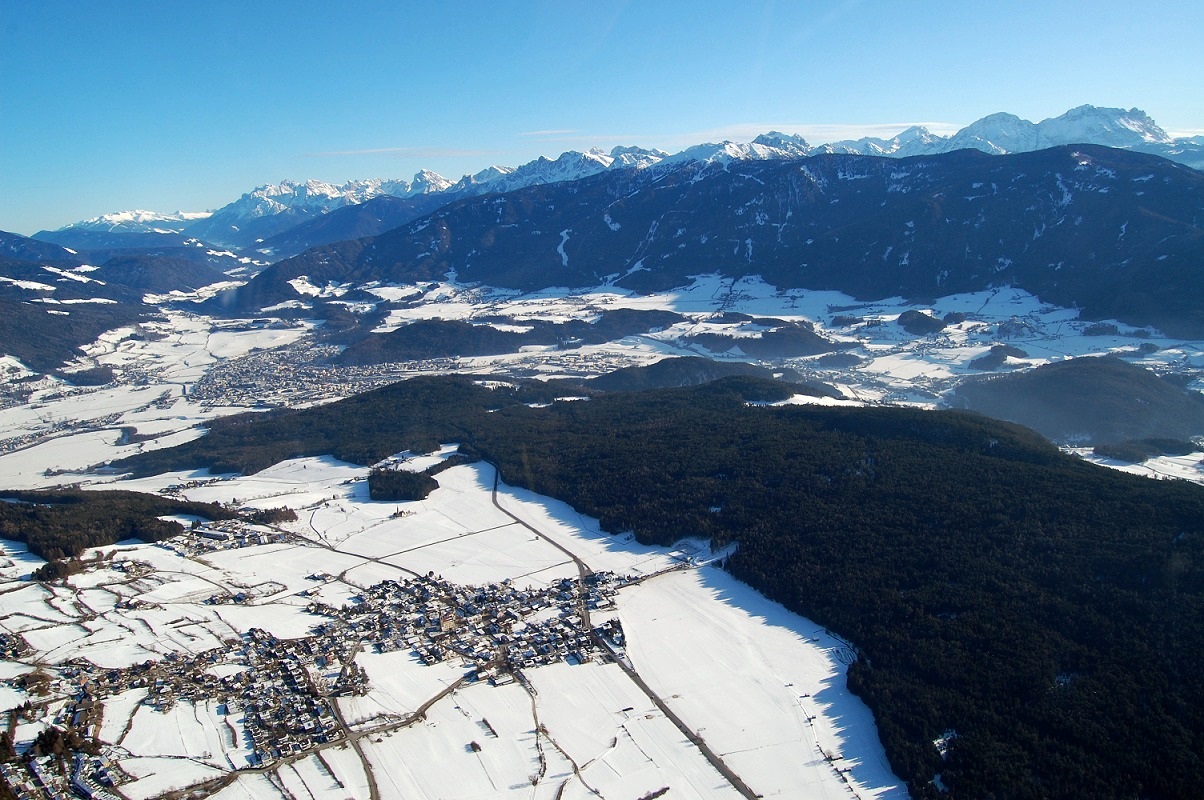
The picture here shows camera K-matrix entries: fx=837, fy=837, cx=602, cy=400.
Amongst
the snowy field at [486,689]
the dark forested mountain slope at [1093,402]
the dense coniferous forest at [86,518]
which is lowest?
the dark forested mountain slope at [1093,402]

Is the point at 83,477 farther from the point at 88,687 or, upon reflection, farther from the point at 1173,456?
the point at 1173,456

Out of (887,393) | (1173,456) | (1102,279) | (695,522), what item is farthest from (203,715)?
(1102,279)

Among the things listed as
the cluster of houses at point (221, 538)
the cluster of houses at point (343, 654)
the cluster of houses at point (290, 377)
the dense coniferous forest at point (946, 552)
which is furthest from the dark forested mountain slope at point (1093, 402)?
the cluster of houses at point (290, 377)

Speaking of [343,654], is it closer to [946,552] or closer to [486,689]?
[486,689]

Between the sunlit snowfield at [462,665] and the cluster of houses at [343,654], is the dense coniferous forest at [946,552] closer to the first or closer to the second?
the sunlit snowfield at [462,665]

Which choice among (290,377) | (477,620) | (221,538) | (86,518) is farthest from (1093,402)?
(290,377)

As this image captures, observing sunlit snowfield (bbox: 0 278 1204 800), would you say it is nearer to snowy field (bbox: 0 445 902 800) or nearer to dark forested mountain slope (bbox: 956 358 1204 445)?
snowy field (bbox: 0 445 902 800)
